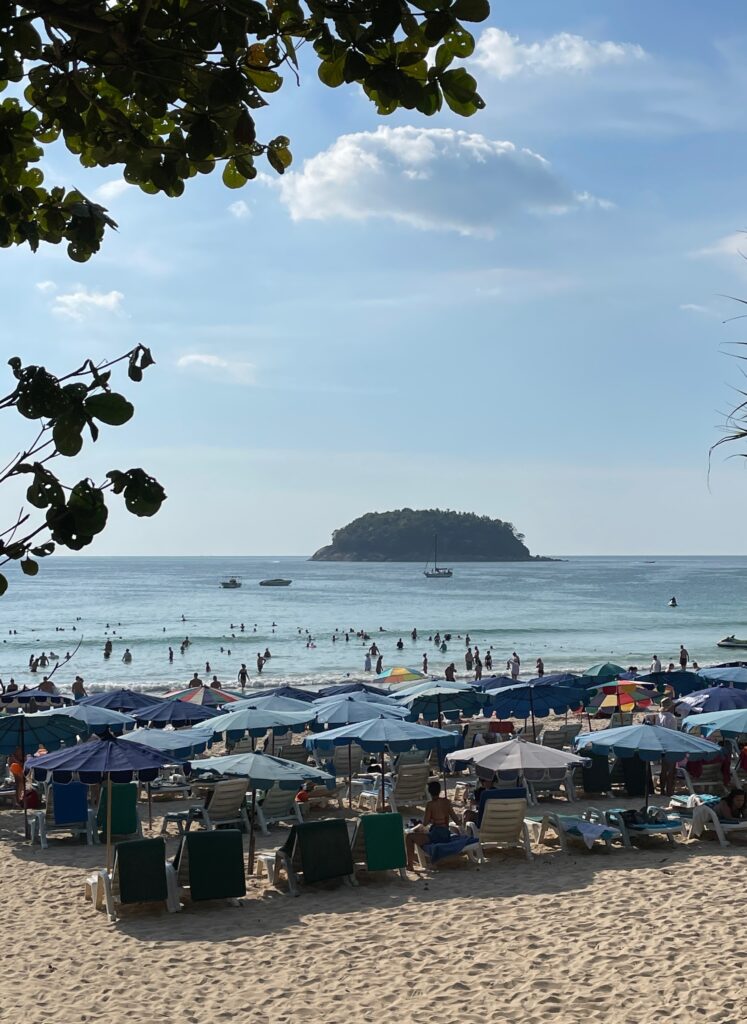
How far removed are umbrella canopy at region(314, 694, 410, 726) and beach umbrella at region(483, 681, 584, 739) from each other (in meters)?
2.98

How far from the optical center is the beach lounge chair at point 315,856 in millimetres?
9469

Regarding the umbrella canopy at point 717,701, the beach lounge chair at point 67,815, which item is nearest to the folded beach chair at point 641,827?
the umbrella canopy at point 717,701

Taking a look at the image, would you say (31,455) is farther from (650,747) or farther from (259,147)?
(650,747)

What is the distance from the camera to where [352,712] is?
1452 cm

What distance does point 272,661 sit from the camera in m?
52.7

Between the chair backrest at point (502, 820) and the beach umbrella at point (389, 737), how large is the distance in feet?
5.02

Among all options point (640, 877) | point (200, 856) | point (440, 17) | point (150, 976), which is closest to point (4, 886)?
point (200, 856)

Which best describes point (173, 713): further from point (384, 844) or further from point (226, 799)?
point (384, 844)

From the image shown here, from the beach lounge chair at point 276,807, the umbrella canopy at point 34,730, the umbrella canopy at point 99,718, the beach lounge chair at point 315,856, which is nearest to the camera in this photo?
the beach lounge chair at point 315,856

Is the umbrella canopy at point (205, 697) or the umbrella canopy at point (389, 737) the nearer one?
the umbrella canopy at point (389, 737)

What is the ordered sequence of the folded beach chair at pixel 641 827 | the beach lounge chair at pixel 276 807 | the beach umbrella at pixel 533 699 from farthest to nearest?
the beach umbrella at pixel 533 699 < the beach lounge chair at pixel 276 807 < the folded beach chair at pixel 641 827

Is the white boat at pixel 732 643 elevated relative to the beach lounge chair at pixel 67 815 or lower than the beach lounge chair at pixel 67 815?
lower

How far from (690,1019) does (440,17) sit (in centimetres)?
595

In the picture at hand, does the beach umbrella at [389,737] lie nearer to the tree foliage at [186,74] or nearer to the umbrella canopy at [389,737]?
the umbrella canopy at [389,737]
